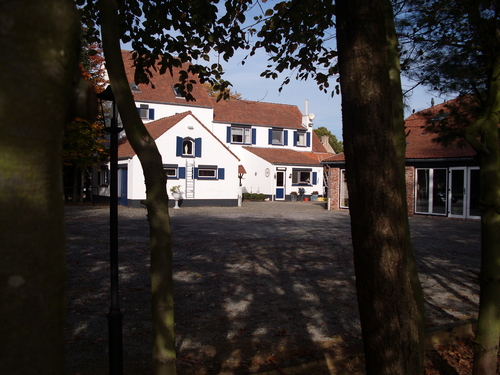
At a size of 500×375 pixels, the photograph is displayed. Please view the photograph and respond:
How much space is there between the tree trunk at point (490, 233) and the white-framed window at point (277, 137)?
3932 centimetres

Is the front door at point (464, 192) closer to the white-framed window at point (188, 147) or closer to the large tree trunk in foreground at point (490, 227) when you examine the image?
the white-framed window at point (188, 147)

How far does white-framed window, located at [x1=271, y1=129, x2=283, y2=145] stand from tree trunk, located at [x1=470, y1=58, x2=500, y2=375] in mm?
39320

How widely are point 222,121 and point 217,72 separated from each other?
3467 cm

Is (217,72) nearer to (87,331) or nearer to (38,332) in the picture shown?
(87,331)

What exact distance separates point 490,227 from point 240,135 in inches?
1510

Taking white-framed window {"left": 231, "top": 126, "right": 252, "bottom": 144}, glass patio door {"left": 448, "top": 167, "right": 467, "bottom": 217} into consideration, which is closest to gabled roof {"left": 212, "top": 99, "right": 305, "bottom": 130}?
white-framed window {"left": 231, "top": 126, "right": 252, "bottom": 144}

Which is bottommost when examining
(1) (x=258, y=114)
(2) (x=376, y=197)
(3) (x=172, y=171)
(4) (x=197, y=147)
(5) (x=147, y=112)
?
(2) (x=376, y=197)

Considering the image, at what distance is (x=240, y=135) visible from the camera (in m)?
42.2

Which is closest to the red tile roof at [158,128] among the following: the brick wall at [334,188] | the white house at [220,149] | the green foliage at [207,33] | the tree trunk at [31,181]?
the white house at [220,149]

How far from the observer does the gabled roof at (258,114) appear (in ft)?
136

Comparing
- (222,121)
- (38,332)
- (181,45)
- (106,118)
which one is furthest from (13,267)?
(222,121)

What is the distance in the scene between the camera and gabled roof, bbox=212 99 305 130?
4156 cm

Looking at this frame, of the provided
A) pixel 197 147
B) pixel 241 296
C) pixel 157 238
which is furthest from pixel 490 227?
pixel 197 147

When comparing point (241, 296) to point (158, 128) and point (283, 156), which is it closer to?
point (158, 128)
